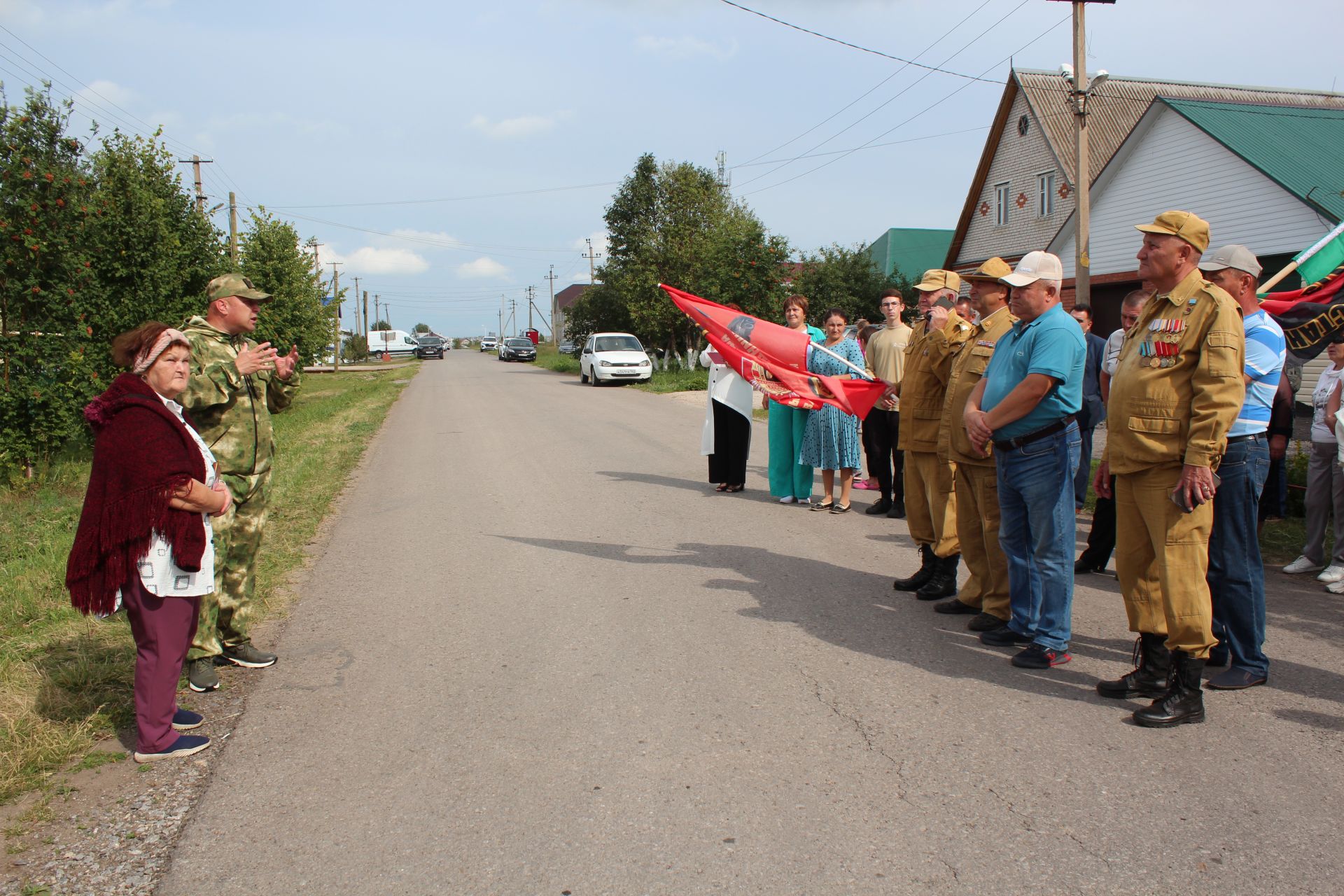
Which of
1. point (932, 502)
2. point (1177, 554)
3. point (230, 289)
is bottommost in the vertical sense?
point (932, 502)

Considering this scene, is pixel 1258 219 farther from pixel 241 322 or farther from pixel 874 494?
pixel 241 322

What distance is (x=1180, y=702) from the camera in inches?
162

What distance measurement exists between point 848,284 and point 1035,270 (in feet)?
95.5

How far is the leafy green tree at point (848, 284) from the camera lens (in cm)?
3134

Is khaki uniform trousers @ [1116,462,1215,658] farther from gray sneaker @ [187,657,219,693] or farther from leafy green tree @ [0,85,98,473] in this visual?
leafy green tree @ [0,85,98,473]

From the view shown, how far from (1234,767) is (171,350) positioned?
4.46 m

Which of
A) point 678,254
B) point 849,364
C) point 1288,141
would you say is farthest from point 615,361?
point 849,364

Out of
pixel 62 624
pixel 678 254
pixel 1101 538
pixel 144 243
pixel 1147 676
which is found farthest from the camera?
pixel 678 254

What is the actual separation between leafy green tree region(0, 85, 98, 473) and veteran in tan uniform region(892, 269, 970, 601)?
10786mm

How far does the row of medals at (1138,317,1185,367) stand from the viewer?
410 centimetres

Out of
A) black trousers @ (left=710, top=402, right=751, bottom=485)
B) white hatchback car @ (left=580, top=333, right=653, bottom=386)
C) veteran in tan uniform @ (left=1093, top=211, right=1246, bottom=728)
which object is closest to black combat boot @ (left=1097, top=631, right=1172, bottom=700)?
veteran in tan uniform @ (left=1093, top=211, right=1246, bottom=728)

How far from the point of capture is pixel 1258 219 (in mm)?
20266

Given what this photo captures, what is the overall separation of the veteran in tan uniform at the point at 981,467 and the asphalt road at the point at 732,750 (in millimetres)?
269

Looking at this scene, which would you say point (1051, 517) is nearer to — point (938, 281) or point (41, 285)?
point (938, 281)
